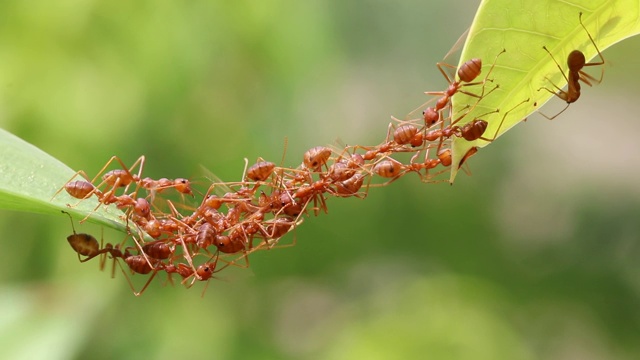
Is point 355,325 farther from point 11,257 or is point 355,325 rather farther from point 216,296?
point 11,257

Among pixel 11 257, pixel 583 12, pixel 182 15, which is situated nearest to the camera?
pixel 583 12

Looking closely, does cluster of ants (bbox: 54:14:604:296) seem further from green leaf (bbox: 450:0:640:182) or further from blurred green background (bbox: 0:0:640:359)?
blurred green background (bbox: 0:0:640:359)

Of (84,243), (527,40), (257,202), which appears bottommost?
(84,243)

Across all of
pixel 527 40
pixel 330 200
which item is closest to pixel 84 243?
pixel 527 40

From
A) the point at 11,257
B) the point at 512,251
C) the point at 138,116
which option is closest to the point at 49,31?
the point at 138,116

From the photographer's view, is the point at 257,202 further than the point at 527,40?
Yes

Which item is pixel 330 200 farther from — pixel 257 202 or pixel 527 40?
pixel 527 40

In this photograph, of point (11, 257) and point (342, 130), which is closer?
point (11, 257)
